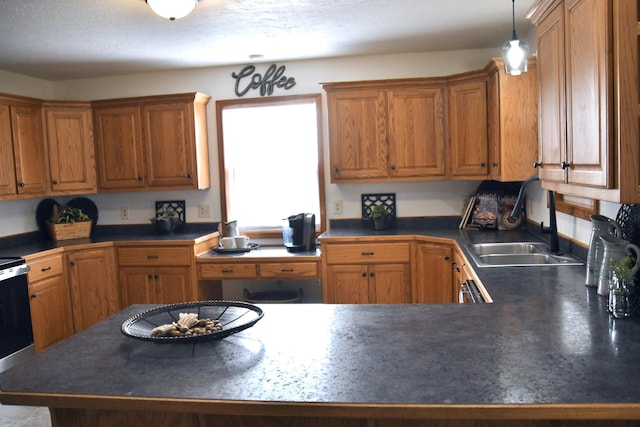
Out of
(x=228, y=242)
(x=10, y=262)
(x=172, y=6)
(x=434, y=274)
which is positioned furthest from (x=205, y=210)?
(x=172, y=6)

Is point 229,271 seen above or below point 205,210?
below

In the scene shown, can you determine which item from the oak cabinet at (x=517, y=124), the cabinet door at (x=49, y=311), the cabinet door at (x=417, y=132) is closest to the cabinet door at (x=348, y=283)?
the cabinet door at (x=417, y=132)

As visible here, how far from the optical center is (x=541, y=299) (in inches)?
80.5

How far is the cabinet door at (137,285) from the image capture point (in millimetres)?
4348

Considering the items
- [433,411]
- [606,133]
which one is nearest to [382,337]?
[433,411]

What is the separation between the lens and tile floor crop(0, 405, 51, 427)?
307 cm

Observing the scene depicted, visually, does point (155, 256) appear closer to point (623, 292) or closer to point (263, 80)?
point (263, 80)

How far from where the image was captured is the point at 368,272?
160 inches

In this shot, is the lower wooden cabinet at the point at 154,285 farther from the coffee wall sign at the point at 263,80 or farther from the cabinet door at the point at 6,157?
the coffee wall sign at the point at 263,80

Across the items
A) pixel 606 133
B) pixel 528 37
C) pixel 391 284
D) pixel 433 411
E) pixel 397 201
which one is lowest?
pixel 391 284

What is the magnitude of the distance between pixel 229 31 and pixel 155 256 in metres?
1.87

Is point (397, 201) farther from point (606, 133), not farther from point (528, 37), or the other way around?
point (606, 133)

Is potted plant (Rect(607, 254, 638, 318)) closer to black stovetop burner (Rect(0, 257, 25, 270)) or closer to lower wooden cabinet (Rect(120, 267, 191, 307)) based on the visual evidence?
lower wooden cabinet (Rect(120, 267, 191, 307))

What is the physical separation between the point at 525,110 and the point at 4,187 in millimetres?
3812
